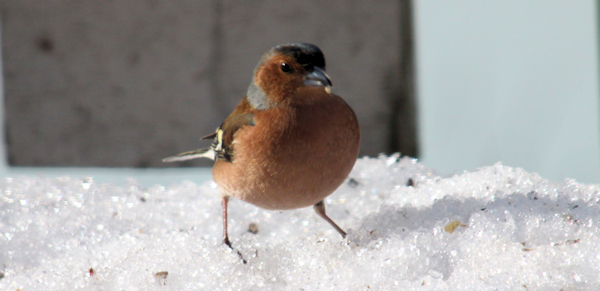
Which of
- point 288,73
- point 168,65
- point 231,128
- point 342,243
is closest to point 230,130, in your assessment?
point 231,128

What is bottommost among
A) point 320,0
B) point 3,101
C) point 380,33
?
point 3,101

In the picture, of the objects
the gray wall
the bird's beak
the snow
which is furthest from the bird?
the gray wall

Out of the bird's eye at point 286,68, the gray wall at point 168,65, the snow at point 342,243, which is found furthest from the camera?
the gray wall at point 168,65

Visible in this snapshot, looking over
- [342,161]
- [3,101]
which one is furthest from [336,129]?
[3,101]

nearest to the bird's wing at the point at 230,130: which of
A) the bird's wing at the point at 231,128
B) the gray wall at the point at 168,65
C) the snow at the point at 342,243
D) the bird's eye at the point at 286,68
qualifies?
the bird's wing at the point at 231,128

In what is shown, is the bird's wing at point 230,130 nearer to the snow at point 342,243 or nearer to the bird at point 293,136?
the bird at point 293,136

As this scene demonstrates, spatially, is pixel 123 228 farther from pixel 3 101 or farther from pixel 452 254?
pixel 3 101

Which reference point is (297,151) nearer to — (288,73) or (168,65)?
(288,73)

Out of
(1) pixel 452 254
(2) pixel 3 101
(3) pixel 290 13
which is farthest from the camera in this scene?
(2) pixel 3 101
